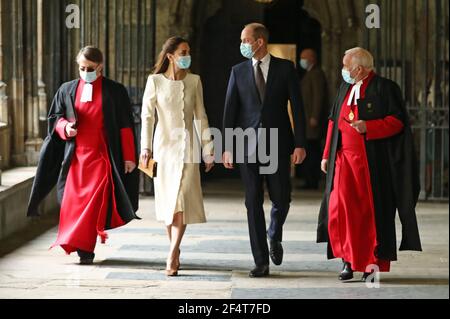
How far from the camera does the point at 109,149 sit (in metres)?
8.06

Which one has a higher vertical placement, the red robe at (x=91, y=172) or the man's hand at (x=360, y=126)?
the man's hand at (x=360, y=126)

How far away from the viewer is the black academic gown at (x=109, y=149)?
26.4 ft

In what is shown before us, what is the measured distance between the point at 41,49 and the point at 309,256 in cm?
508

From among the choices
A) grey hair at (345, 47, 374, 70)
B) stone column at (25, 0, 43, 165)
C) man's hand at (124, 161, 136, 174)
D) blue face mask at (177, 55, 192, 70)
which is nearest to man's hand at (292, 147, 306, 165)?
grey hair at (345, 47, 374, 70)

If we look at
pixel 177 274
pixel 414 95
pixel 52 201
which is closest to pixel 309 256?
pixel 177 274

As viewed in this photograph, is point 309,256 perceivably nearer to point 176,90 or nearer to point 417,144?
point 176,90

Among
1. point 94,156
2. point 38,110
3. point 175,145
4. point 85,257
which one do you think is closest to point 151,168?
point 175,145

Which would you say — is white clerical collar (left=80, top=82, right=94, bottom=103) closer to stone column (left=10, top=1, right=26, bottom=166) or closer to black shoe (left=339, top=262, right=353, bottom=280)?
black shoe (left=339, top=262, right=353, bottom=280)

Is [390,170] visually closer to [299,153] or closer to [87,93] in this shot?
[299,153]

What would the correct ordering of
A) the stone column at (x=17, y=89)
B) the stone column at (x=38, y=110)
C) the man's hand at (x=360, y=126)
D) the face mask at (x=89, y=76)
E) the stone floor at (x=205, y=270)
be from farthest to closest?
the stone column at (x=38, y=110) < the stone column at (x=17, y=89) < the face mask at (x=89, y=76) < the man's hand at (x=360, y=126) < the stone floor at (x=205, y=270)

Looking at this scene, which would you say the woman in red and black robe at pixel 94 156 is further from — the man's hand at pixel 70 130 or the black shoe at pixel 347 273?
the black shoe at pixel 347 273

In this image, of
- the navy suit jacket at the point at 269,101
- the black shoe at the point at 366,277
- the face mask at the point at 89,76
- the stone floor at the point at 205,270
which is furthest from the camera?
the face mask at the point at 89,76

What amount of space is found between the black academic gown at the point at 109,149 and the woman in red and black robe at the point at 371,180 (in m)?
1.55

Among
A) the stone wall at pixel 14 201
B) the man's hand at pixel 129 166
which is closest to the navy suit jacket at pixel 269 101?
the man's hand at pixel 129 166
